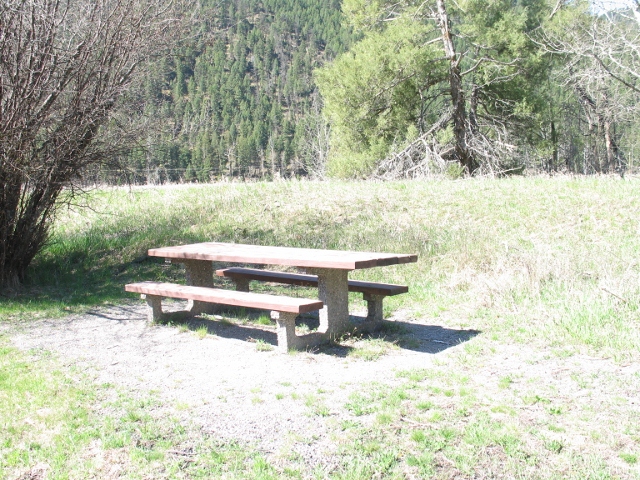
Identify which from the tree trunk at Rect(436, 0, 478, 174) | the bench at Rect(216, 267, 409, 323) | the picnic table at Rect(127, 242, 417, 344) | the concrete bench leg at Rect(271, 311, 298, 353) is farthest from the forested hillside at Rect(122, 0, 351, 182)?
the concrete bench leg at Rect(271, 311, 298, 353)

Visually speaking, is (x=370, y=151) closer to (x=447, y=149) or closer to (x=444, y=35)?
(x=447, y=149)

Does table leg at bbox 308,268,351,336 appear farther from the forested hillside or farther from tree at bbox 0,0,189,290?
the forested hillside

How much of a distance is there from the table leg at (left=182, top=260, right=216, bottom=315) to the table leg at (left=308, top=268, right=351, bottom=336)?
6.01 ft

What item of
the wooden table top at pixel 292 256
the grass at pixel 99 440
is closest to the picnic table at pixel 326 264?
the wooden table top at pixel 292 256

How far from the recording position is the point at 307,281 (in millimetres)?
6254

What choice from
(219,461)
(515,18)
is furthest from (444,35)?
(219,461)

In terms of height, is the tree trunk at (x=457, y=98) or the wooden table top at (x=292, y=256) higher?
the tree trunk at (x=457, y=98)

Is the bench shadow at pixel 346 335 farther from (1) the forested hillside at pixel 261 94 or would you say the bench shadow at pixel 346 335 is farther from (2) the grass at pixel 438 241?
(1) the forested hillside at pixel 261 94

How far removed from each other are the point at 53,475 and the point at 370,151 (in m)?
18.9

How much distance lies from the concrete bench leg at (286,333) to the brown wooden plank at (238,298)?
14cm

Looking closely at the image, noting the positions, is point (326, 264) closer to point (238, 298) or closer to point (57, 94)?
point (238, 298)

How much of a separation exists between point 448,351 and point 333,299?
42.4 inches

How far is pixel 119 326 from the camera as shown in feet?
20.6

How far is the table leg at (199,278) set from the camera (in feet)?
21.7
